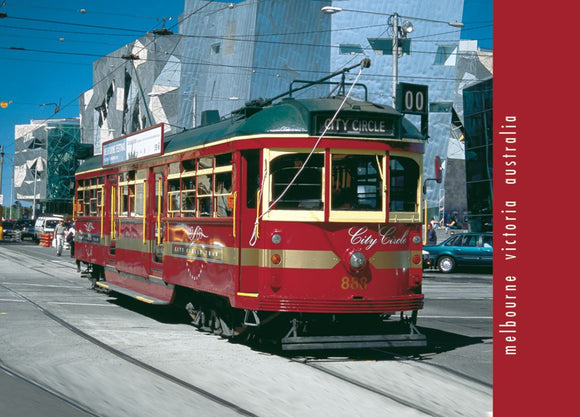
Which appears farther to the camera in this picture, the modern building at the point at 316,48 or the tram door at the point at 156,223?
the modern building at the point at 316,48

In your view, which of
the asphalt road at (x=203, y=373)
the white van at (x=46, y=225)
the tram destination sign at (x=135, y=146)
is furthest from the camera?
the white van at (x=46, y=225)

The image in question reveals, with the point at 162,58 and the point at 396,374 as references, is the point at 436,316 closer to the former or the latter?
the point at 396,374

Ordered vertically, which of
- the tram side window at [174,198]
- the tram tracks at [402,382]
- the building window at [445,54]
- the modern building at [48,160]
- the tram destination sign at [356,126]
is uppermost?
the building window at [445,54]

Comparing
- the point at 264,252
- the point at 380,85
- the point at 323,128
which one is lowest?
the point at 264,252

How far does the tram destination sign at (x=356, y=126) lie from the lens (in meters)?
10.4

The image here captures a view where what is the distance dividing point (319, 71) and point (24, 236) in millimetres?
27392

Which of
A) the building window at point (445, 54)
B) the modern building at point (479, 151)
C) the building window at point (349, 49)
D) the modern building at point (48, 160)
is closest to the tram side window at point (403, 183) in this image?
the modern building at point (479, 151)

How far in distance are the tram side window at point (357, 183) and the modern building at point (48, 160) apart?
88.8 meters

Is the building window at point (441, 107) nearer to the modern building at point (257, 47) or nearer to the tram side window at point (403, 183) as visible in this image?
the modern building at point (257, 47)

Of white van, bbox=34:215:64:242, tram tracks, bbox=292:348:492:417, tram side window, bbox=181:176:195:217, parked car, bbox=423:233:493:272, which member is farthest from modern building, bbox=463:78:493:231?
tram tracks, bbox=292:348:492:417

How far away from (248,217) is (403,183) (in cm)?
202

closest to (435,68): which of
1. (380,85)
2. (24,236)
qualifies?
(380,85)
